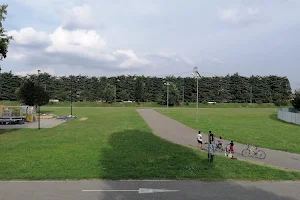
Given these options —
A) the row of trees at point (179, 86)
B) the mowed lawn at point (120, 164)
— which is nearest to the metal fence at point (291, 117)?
the mowed lawn at point (120, 164)

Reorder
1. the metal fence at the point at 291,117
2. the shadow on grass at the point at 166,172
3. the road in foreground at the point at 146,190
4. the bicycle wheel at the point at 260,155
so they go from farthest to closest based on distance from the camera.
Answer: the metal fence at the point at 291,117 → the bicycle wheel at the point at 260,155 → the shadow on grass at the point at 166,172 → the road in foreground at the point at 146,190

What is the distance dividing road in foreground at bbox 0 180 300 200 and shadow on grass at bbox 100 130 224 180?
88cm

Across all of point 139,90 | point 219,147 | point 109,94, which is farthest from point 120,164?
point 139,90

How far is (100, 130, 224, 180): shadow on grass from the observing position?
39.3 feet

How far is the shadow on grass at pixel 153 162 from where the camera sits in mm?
11991

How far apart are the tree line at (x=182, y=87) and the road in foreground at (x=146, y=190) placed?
314 ft

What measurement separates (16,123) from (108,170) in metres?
28.6

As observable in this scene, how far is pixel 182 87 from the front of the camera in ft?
371

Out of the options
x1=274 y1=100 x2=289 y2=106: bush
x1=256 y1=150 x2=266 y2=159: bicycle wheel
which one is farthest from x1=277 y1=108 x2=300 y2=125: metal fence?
x1=274 y1=100 x2=289 y2=106: bush

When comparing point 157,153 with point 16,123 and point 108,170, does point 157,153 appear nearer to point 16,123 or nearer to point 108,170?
point 108,170

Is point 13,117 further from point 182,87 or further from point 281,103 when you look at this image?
point 281,103

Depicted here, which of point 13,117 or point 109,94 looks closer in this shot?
point 13,117

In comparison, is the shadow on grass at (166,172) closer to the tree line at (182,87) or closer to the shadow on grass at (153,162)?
the shadow on grass at (153,162)

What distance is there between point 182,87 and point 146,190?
341 ft
